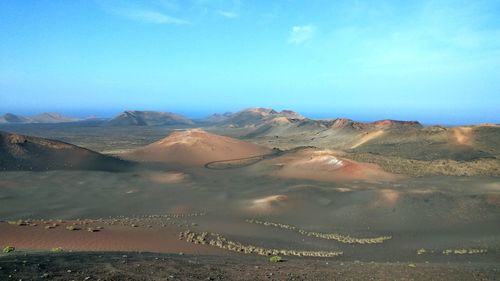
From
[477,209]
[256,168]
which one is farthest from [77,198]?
[477,209]

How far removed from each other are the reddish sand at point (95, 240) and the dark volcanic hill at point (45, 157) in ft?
74.9

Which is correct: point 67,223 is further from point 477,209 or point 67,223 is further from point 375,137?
point 375,137

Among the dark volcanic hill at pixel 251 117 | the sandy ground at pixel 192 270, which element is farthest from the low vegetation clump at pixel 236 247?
the dark volcanic hill at pixel 251 117

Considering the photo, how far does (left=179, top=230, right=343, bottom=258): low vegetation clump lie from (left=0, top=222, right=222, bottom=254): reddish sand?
0.60 m

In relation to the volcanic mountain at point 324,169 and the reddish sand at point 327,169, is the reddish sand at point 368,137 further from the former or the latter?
the reddish sand at point 327,169

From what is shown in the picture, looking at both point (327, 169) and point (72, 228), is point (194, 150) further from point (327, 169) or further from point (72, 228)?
point (72, 228)

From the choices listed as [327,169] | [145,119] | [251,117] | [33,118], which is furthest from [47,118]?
[327,169]

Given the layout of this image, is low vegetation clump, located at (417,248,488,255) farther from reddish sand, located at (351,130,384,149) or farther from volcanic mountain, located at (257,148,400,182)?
reddish sand, located at (351,130,384,149)

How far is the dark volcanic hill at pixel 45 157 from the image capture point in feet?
138

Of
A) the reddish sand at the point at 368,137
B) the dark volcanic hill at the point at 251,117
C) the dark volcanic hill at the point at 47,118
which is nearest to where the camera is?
the reddish sand at the point at 368,137

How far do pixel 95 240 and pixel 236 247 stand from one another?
20.1ft

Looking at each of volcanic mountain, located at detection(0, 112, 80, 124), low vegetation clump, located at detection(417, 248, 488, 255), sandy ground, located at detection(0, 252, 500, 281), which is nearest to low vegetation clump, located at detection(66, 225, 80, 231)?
sandy ground, located at detection(0, 252, 500, 281)

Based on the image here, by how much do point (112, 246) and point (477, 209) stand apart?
2150 cm

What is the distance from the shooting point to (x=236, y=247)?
2081 cm
